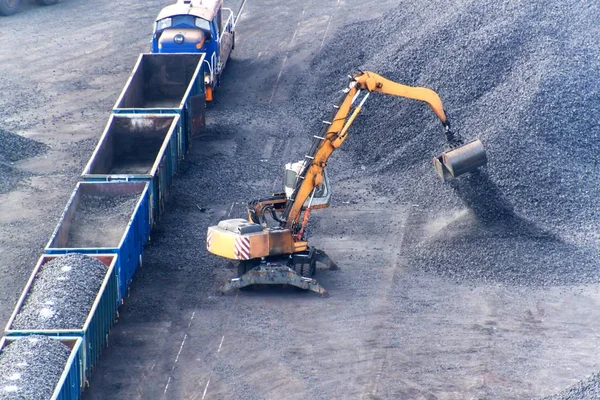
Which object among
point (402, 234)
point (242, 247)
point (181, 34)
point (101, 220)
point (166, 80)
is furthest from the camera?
point (181, 34)

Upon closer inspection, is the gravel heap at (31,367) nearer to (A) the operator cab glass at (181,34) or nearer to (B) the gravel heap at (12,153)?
(B) the gravel heap at (12,153)

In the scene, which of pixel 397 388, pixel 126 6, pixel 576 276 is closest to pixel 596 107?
pixel 576 276

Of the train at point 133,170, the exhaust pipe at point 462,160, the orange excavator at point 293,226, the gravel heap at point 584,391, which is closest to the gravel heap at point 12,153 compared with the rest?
the train at point 133,170

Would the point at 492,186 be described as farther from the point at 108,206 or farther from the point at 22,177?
the point at 22,177

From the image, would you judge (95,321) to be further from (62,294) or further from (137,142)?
(137,142)

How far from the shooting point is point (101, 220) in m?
21.9

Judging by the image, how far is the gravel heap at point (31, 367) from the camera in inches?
602

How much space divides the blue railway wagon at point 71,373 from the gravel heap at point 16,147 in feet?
37.4

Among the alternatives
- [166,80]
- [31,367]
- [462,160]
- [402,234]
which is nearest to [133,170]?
[166,80]

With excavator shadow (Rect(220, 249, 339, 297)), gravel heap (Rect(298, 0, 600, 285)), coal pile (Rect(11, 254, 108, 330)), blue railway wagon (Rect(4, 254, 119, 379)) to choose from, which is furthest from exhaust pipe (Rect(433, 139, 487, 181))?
coal pile (Rect(11, 254, 108, 330))

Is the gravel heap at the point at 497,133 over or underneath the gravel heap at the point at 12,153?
over

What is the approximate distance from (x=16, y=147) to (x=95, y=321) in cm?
1126

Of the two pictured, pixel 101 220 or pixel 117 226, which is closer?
pixel 117 226

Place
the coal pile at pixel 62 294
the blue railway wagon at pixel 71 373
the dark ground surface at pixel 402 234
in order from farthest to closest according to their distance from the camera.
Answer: the dark ground surface at pixel 402 234, the coal pile at pixel 62 294, the blue railway wagon at pixel 71 373
